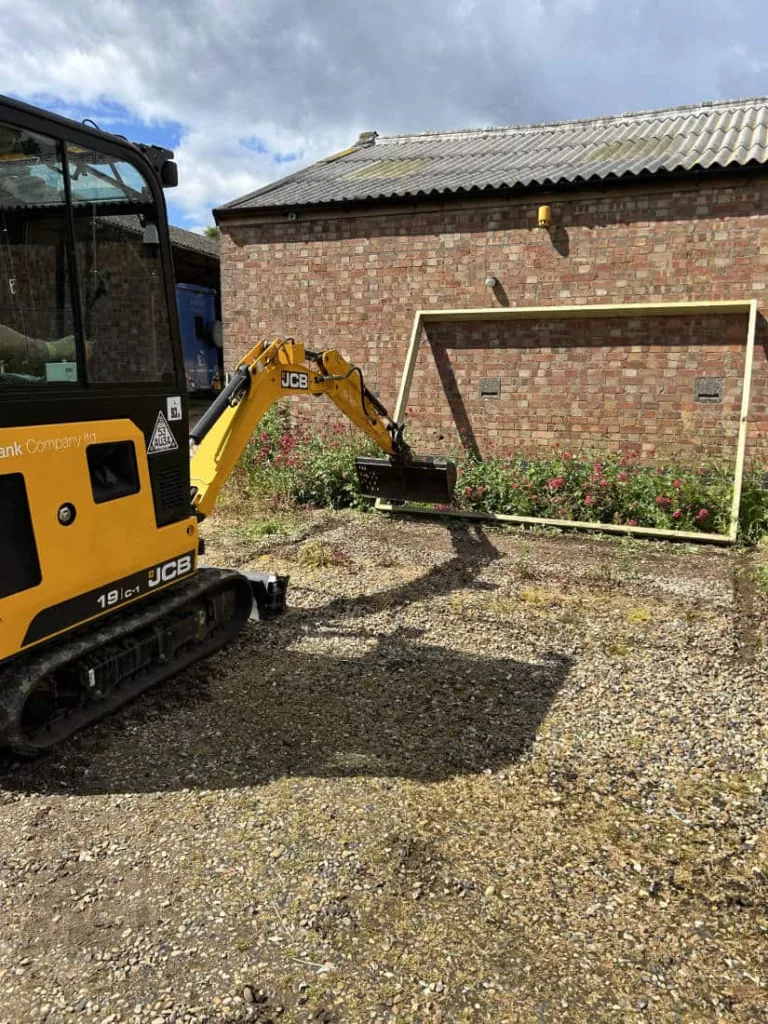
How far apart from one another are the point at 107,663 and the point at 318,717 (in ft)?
3.82

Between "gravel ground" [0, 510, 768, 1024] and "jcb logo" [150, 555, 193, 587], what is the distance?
695mm

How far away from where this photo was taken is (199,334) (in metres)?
20.9

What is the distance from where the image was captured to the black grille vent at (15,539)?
3.14 m

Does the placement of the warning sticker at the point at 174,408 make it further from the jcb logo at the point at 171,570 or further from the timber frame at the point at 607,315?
the timber frame at the point at 607,315

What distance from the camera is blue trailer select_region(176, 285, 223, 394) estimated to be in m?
20.0

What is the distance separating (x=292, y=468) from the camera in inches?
379

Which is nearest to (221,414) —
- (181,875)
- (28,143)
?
(28,143)

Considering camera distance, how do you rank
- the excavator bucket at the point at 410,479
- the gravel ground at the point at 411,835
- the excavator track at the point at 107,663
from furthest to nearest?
the excavator bucket at the point at 410,479, the excavator track at the point at 107,663, the gravel ground at the point at 411,835

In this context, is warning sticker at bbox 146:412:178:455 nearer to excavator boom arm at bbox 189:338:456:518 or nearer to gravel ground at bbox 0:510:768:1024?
excavator boom arm at bbox 189:338:456:518

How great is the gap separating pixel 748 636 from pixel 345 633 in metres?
2.87

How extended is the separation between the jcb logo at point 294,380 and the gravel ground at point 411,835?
194 centimetres

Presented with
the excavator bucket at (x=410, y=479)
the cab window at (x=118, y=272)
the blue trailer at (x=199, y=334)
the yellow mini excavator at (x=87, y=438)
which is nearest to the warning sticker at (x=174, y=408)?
the yellow mini excavator at (x=87, y=438)

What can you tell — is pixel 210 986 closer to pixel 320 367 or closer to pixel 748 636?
pixel 748 636

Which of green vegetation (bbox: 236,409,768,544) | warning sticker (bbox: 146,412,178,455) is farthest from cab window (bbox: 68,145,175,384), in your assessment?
green vegetation (bbox: 236,409,768,544)
